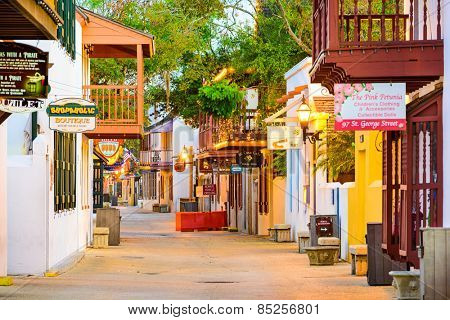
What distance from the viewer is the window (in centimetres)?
2637

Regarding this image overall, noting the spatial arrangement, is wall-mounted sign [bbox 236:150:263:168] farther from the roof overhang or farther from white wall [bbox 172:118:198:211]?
white wall [bbox 172:118:198:211]

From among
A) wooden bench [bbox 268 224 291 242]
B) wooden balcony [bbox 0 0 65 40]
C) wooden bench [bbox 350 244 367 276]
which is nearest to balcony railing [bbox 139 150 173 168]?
wooden bench [bbox 268 224 291 242]

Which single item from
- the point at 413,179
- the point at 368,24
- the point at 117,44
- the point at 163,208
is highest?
the point at 117,44

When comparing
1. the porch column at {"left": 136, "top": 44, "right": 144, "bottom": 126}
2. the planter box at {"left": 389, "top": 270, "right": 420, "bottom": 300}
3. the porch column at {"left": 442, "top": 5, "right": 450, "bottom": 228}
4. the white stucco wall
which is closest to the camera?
the planter box at {"left": 389, "top": 270, "right": 420, "bottom": 300}

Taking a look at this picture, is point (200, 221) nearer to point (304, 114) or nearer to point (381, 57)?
point (304, 114)

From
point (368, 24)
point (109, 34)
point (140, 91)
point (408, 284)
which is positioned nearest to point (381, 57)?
point (368, 24)

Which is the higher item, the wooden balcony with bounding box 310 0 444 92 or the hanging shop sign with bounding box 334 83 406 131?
the wooden balcony with bounding box 310 0 444 92

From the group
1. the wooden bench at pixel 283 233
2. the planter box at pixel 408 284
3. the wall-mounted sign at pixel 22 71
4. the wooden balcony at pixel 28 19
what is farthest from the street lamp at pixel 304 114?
the wooden balcony at pixel 28 19

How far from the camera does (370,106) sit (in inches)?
725

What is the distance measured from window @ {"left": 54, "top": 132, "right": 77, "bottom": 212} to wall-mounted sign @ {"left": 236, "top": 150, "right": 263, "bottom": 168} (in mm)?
15251

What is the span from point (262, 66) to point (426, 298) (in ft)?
101

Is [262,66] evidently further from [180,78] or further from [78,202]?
[78,202]

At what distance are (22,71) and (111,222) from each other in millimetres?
20924

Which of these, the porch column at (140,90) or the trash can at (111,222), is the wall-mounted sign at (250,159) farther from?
the porch column at (140,90)
